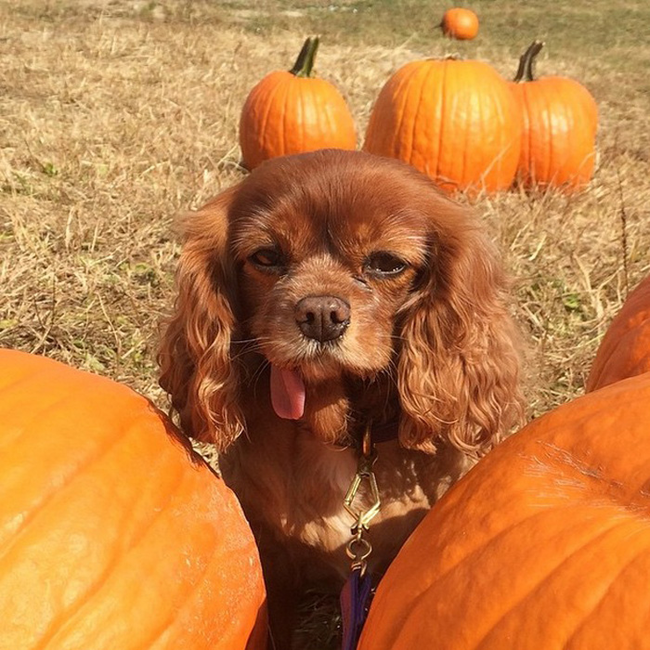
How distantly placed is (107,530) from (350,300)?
0.77 m

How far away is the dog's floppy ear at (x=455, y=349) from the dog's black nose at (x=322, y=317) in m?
0.27

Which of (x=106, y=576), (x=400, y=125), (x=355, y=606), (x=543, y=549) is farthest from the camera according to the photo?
(x=400, y=125)

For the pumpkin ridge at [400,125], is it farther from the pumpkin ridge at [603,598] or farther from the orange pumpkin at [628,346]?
the pumpkin ridge at [603,598]

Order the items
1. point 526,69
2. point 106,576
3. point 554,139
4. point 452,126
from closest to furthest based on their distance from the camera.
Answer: point 106,576, point 452,126, point 554,139, point 526,69

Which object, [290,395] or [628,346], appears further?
[628,346]

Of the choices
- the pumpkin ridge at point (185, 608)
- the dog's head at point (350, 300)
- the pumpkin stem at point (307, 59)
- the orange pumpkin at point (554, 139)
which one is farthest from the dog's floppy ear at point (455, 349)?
the pumpkin stem at point (307, 59)

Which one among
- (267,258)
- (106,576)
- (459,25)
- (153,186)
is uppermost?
(267,258)

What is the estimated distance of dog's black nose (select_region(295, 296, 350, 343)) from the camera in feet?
6.18

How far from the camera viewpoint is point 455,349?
213 cm

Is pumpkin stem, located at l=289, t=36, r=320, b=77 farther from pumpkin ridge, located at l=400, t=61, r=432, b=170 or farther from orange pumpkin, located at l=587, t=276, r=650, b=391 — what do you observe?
orange pumpkin, located at l=587, t=276, r=650, b=391

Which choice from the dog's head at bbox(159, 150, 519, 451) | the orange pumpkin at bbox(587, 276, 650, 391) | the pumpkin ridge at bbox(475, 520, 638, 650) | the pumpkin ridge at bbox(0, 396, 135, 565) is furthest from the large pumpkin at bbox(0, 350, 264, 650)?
the orange pumpkin at bbox(587, 276, 650, 391)

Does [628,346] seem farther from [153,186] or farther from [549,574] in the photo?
[153,186]

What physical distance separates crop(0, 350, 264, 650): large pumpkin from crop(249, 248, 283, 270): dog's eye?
47cm

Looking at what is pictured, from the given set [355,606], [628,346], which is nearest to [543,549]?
[355,606]
